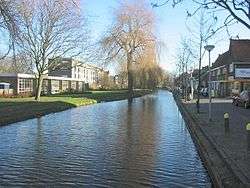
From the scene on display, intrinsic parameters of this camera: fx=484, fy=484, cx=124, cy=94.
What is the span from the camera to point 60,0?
14336 millimetres

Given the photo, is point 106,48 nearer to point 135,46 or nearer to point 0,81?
point 135,46

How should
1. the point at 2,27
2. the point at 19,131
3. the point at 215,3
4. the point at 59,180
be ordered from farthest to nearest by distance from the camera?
the point at 19,131 → the point at 2,27 → the point at 215,3 → the point at 59,180

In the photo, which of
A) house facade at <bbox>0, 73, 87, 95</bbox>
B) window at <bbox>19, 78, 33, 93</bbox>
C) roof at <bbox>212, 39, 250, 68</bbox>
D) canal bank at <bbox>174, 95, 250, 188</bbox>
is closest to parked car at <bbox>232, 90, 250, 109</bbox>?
canal bank at <bbox>174, 95, 250, 188</bbox>

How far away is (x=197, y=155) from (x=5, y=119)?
12428 millimetres

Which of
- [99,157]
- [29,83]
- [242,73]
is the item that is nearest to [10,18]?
[99,157]

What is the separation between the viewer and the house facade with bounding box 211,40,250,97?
61.0 metres

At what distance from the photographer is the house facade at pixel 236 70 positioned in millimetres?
61031

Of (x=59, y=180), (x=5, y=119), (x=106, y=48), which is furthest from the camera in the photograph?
(x=106, y=48)

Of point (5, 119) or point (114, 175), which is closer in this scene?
point (114, 175)

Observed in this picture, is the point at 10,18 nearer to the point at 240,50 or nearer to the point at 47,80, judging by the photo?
the point at 240,50

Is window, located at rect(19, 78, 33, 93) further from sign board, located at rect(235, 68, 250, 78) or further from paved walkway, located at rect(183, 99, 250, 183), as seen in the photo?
paved walkway, located at rect(183, 99, 250, 183)

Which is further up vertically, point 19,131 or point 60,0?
point 60,0

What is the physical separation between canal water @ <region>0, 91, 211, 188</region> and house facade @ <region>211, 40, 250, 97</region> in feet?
131

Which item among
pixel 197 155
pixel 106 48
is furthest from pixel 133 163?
pixel 106 48
